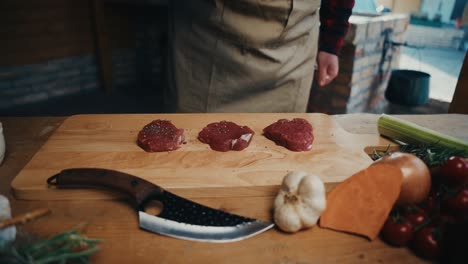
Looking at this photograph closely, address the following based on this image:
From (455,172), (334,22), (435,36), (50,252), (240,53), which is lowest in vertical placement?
(435,36)

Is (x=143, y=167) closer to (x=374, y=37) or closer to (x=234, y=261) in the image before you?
(x=234, y=261)

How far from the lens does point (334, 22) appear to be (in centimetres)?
259

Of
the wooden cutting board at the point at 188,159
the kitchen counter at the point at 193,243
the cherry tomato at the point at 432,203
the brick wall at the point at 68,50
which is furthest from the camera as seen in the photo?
the brick wall at the point at 68,50

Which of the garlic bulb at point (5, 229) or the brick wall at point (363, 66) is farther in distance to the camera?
the brick wall at point (363, 66)

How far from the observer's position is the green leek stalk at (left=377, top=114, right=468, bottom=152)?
1.68m

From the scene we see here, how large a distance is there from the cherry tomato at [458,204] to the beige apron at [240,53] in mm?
1384

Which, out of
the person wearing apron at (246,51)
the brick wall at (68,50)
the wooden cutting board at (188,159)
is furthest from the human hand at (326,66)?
the brick wall at (68,50)

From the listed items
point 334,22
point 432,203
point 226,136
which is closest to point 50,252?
point 226,136

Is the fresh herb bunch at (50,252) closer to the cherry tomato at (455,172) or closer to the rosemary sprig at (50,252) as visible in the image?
the rosemary sprig at (50,252)

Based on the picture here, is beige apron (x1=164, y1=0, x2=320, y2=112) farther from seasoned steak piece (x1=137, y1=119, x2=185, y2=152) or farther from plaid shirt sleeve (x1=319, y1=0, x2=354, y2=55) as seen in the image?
seasoned steak piece (x1=137, y1=119, x2=185, y2=152)

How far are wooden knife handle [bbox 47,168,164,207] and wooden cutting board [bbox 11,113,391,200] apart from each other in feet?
0.19

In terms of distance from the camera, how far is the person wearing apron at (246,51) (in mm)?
2197

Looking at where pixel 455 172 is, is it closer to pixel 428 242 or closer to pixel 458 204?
pixel 458 204

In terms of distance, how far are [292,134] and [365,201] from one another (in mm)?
520
